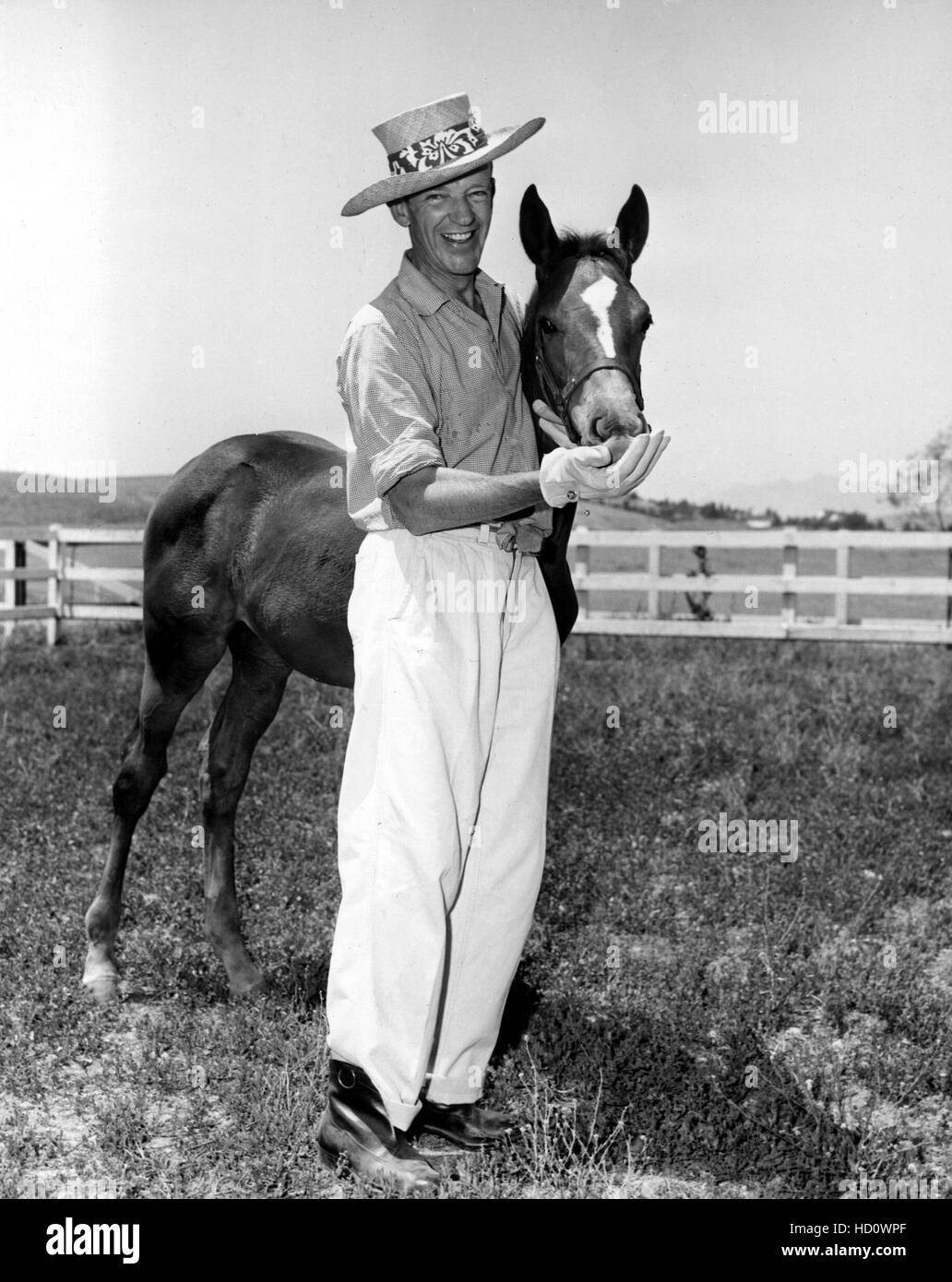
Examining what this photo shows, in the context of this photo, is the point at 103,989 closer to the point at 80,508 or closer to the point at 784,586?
the point at 784,586

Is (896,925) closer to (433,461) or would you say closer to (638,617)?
(433,461)

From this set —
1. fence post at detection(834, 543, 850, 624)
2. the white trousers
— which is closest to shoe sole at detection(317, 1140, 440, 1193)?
the white trousers

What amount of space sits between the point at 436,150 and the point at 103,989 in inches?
126

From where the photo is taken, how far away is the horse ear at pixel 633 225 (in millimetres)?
3670

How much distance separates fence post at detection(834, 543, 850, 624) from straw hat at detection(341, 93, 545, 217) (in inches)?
432

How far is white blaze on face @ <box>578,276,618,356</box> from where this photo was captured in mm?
3258

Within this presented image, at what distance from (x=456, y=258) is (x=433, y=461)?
2.09 feet

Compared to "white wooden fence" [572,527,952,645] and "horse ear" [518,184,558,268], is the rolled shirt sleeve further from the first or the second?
"white wooden fence" [572,527,952,645]

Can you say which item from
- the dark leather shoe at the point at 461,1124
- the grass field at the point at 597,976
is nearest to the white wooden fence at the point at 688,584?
the grass field at the point at 597,976

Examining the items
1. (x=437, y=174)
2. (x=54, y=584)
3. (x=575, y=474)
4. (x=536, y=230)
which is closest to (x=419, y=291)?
(x=437, y=174)

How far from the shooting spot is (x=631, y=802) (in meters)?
6.93

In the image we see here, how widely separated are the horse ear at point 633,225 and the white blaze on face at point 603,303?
0.30 m

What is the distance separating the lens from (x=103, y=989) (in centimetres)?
476
